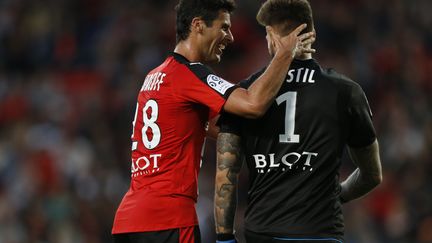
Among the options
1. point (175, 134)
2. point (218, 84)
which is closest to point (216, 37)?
point (218, 84)

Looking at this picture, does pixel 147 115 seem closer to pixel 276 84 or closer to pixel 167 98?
pixel 167 98

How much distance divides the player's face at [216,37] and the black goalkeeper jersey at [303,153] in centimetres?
57

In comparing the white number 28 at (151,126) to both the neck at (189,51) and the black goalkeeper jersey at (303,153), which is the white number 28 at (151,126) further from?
the black goalkeeper jersey at (303,153)

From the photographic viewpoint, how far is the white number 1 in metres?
4.46

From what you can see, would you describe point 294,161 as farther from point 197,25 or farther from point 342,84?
point 197,25

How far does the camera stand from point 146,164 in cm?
477

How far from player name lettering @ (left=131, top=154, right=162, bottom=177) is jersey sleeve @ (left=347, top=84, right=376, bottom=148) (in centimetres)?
98

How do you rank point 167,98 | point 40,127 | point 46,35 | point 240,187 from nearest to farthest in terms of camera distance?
point 167,98 < point 240,187 < point 40,127 < point 46,35

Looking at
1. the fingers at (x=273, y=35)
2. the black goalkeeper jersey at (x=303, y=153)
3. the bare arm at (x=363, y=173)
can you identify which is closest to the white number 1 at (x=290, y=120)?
the black goalkeeper jersey at (x=303, y=153)

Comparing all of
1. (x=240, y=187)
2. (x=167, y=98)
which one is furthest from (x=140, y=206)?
(x=240, y=187)

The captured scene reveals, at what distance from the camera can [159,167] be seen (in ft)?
15.5

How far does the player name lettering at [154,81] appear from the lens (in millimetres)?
4844

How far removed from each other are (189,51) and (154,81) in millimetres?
250

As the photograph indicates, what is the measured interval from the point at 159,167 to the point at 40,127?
22.7 ft
